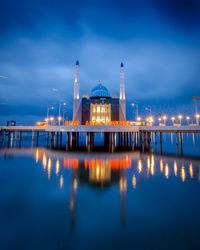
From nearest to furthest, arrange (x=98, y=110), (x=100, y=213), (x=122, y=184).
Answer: (x=100, y=213) → (x=122, y=184) → (x=98, y=110)

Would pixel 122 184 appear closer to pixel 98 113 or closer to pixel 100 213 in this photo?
pixel 100 213

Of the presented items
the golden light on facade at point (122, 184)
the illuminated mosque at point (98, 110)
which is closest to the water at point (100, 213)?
the golden light on facade at point (122, 184)

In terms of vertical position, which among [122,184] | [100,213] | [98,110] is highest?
[98,110]

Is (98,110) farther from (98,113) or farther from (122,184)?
(122,184)

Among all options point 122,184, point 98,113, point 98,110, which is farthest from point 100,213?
point 98,110

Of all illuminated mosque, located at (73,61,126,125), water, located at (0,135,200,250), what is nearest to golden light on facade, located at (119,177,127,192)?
water, located at (0,135,200,250)

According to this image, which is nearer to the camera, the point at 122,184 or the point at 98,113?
the point at 122,184

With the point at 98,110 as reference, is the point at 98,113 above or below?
below

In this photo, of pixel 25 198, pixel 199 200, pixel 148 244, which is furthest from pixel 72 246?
pixel 199 200

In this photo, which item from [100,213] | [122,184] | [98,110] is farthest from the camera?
[98,110]

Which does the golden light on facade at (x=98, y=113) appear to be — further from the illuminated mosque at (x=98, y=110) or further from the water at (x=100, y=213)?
the water at (x=100, y=213)

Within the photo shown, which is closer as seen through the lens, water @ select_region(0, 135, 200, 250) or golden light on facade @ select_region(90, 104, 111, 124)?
water @ select_region(0, 135, 200, 250)

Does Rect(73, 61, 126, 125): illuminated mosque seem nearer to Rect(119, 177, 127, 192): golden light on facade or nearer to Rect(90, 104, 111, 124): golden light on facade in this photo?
Rect(90, 104, 111, 124): golden light on facade

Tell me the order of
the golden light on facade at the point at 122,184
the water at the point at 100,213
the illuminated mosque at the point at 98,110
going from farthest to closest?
the illuminated mosque at the point at 98,110 → the golden light on facade at the point at 122,184 → the water at the point at 100,213
